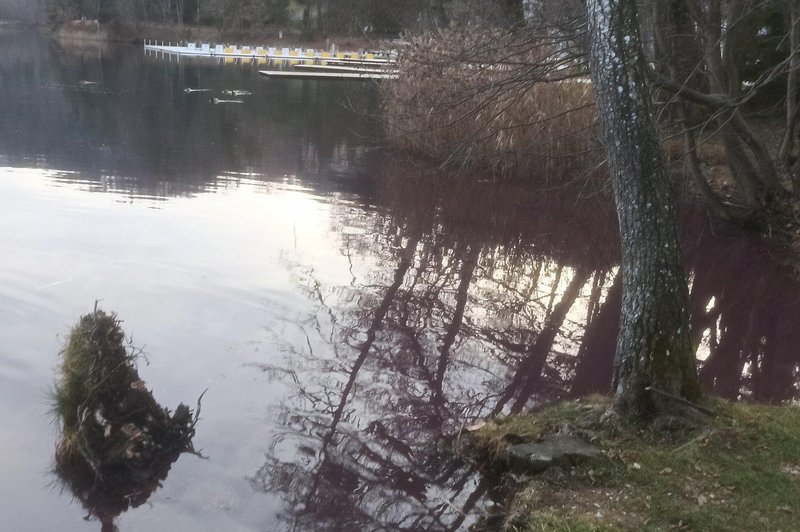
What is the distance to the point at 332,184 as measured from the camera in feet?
46.7

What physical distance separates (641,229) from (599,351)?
9.69ft

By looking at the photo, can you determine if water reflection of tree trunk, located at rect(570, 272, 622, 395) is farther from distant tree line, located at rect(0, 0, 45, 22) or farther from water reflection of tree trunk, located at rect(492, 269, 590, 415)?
distant tree line, located at rect(0, 0, 45, 22)

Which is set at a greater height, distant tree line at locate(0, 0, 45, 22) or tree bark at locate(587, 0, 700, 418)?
distant tree line at locate(0, 0, 45, 22)

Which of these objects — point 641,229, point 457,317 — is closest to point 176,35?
point 457,317

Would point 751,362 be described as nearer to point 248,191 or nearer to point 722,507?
point 722,507

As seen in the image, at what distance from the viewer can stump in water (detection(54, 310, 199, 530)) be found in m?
4.98

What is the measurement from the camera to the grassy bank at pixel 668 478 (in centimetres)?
403

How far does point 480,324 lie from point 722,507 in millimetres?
4170

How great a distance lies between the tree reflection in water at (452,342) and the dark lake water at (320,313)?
0.03 m

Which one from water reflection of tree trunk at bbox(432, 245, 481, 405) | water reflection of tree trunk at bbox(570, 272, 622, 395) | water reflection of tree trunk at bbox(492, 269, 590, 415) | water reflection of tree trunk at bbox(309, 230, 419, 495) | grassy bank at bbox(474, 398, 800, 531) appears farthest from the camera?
water reflection of tree trunk at bbox(570, 272, 622, 395)

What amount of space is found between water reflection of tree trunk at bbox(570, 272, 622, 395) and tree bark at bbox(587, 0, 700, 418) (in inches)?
69.2

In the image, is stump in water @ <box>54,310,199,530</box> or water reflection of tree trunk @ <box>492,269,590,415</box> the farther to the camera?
water reflection of tree trunk @ <box>492,269,590,415</box>

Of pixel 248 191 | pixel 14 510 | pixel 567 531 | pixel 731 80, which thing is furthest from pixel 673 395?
pixel 248 191

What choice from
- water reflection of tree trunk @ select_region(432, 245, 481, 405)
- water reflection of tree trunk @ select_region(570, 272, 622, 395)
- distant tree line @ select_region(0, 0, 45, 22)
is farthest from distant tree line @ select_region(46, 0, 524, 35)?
water reflection of tree trunk @ select_region(570, 272, 622, 395)
